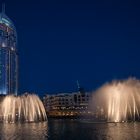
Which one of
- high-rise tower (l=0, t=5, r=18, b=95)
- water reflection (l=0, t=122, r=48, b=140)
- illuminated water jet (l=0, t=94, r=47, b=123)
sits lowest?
water reflection (l=0, t=122, r=48, b=140)

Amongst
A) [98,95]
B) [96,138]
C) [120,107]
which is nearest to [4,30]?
[98,95]

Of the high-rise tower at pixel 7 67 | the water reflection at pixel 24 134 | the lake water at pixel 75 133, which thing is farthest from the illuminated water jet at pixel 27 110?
the high-rise tower at pixel 7 67

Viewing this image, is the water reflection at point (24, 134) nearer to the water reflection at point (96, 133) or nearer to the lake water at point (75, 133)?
the lake water at point (75, 133)

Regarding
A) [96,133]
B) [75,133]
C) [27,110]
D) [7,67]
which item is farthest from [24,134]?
[7,67]

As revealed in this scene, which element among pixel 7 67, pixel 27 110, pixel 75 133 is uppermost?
pixel 7 67

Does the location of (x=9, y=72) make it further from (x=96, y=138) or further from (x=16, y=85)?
(x=96, y=138)

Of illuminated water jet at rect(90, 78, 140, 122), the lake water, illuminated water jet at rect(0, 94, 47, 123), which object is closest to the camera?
the lake water

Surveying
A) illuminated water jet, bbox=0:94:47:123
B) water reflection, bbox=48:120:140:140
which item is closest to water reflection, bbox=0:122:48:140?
water reflection, bbox=48:120:140:140

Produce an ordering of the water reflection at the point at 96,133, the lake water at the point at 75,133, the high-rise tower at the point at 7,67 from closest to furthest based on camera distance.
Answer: the water reflection at the point at 96,133 < the lake water at the point at 75,133 < the high-rise tower at the point at 7,67

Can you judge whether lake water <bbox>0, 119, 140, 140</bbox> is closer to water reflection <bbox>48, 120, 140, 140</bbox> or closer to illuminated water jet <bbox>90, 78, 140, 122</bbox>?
water reflection <bbox>48, 120, 140, 140</bbox>

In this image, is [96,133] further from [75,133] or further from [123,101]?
[123,101]

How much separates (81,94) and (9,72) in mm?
44396

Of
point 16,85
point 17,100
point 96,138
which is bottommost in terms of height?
point 96,138

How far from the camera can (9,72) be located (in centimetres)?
19012
